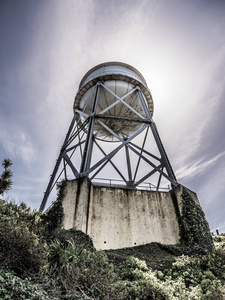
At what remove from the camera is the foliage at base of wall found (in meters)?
8.16

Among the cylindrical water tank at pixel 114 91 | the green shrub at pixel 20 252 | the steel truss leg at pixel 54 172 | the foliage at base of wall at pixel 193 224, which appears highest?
the cylindrical water tank at pixel 114 91

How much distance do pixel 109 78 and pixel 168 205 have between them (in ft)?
29.3

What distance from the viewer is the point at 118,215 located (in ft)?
28.3

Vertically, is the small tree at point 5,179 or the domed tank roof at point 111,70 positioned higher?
the domed tank roof at point 111,70

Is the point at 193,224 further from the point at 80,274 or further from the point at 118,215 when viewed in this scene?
the point at 80,274

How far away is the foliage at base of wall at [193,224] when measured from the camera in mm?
8164

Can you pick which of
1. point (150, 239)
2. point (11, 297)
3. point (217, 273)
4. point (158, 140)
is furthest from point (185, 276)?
point (158, 140)

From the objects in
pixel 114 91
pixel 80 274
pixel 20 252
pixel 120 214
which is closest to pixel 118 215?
pixel 120 214

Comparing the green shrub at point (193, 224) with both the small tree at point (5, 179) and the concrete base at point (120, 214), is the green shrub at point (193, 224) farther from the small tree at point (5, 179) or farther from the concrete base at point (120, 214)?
the small tree at point (5, 179)

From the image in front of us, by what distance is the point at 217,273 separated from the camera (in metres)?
6.04

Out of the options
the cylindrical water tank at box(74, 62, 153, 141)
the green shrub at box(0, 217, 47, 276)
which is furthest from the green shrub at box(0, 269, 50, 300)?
the cylindrical water tank at box(74, 62, 153, 141)

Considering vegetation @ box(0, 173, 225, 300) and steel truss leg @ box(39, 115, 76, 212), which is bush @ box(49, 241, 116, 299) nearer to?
vegetation @ box(0, 173, 225, 300)

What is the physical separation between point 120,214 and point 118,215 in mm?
106

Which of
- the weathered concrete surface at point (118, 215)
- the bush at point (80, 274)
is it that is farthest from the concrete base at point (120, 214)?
the bush at point (80, 274)
